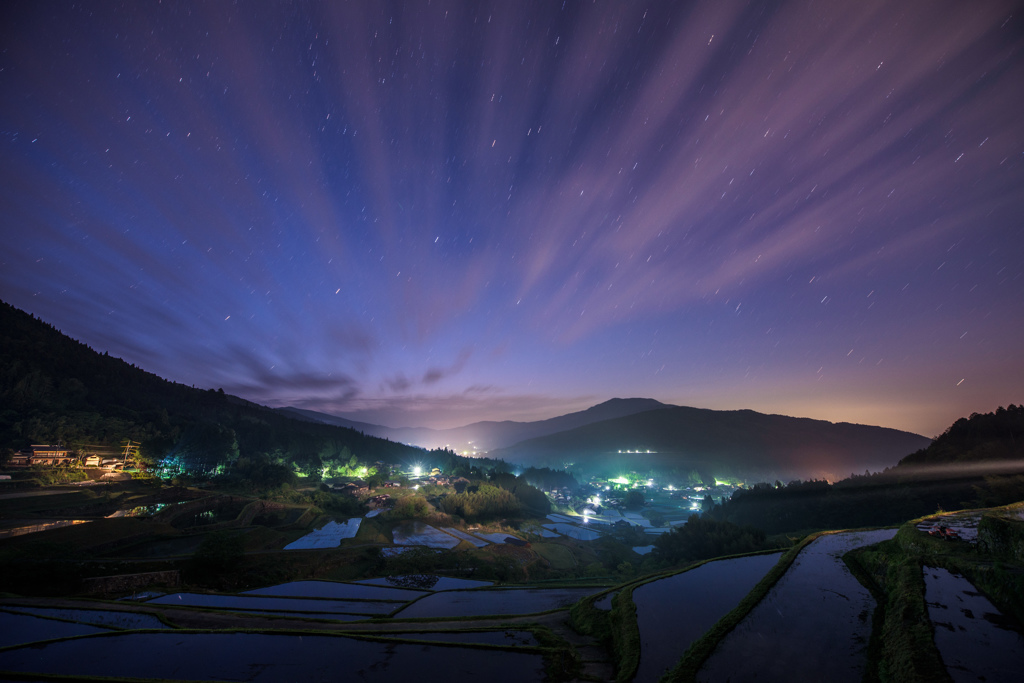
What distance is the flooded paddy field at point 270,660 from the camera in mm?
9102

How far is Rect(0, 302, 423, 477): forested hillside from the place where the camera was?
6781 centimetres

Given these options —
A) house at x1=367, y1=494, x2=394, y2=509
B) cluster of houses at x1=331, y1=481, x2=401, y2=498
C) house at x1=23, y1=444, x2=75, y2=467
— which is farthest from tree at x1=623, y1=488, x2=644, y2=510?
house at x1=23, y1=444, x2=75, y2=467

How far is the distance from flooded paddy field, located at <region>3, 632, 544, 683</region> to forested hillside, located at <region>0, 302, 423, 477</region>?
77.7 metres

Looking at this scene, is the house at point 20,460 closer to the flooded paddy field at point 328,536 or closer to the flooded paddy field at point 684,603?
the flooded paddy field at point 328,536

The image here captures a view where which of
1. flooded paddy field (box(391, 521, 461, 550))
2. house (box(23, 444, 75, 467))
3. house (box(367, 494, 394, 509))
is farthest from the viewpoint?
house (box(367, 494, 394, 509))

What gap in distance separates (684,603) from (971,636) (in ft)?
24.6

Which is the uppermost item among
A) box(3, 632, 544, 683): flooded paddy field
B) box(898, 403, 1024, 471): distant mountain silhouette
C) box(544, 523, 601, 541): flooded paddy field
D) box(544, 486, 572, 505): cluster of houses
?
box(898, 403, 1024, 471): distant mountain silhouette

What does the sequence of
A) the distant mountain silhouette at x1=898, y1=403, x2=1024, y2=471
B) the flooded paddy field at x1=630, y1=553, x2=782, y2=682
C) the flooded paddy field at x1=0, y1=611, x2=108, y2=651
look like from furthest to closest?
the distant mountain silhouette at x1=898, y1=403, x2=1024, y2=471 < the flooded paddy field at x1=0, y1=611, x2=108, y2=651 < the flooded paddy field at x1=630, y1=553, x2=782, y2=682

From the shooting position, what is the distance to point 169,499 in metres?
45.3

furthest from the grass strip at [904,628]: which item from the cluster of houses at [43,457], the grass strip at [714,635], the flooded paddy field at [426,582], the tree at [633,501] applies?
the cluster of houses at [43,457]

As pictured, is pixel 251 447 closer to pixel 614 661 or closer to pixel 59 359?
pixel 59 359

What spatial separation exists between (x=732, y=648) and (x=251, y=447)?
126454 millimetres

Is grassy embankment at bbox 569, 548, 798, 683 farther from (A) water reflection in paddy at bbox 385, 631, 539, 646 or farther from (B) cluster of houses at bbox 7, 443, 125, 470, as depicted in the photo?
(B) cluster of houses at bbox 7, 443, 125, 470

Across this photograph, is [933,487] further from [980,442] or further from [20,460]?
[20,460]
